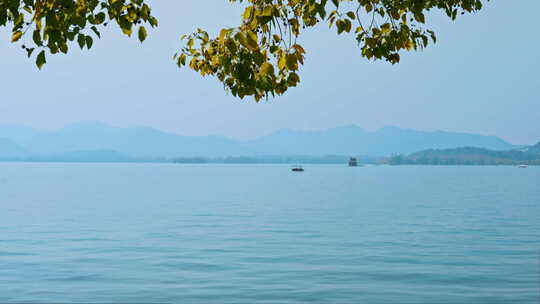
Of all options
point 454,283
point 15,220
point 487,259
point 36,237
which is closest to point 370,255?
point 487,259

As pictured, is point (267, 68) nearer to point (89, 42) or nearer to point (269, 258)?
point (89, 42)

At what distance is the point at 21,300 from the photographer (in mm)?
21547

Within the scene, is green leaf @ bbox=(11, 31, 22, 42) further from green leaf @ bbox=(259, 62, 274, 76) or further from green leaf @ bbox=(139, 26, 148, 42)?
green leaf @ bbox=(259, 62, 274, 76)

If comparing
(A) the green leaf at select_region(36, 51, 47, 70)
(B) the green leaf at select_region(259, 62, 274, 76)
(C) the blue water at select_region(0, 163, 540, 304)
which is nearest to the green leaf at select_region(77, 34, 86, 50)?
(A) the green leaf at select_region(36, 51, 47, 70)

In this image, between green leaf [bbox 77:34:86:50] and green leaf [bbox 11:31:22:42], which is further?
green leaf [bbox 77:34:86:50]

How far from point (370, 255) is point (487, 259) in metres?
4.61

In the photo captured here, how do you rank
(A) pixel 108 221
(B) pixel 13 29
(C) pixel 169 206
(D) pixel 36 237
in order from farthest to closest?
(C) pixel 169 206 < (A) pixel 108 221 < (D) pixel 36 237 < (B) pixel 13 29

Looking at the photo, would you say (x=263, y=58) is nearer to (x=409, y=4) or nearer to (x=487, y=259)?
(x=409, y=4)

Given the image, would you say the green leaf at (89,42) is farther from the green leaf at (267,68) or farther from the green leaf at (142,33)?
the green leaf at (267,68)

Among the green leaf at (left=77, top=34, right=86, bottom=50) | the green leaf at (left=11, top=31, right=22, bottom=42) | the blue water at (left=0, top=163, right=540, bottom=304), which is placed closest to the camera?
the green leaf at (left=11, top=31, right=22, bottom=42)

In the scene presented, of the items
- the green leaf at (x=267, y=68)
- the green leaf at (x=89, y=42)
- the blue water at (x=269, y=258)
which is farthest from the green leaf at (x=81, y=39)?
the blue water at (x=269, y=258)

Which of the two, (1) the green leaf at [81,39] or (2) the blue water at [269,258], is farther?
(2) the blue water at [269,258]

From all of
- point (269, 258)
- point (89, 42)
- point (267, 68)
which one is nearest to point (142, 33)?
point (89, 42)

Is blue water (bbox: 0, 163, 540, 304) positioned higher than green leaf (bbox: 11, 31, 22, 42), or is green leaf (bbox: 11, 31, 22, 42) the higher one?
green leaf (bbox: 11, 31, 22, 42)
